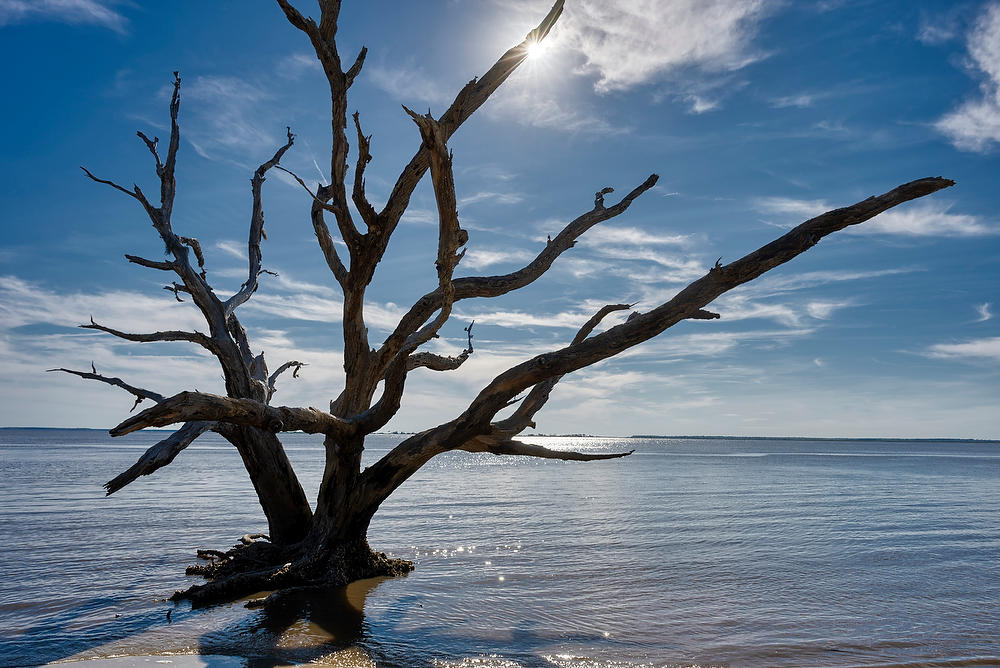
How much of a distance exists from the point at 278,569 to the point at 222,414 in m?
3.37

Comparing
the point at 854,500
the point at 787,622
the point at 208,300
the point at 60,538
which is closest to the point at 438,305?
the point at 208,300

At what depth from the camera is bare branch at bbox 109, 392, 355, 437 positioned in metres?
5.32

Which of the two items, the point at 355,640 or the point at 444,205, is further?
the point at 355,640

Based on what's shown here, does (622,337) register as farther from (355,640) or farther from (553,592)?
(355,640)

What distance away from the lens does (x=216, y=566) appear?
384 inches

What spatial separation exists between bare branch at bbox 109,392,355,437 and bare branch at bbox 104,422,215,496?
1.34 metres

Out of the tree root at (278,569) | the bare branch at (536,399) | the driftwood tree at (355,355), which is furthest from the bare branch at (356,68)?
the tree root at (278,569)

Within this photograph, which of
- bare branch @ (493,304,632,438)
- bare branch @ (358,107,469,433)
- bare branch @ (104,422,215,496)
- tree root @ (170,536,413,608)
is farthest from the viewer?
bare branch @ (493,304,632,438)

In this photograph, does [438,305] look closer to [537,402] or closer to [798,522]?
[537,402]

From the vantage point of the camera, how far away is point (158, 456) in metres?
7.76

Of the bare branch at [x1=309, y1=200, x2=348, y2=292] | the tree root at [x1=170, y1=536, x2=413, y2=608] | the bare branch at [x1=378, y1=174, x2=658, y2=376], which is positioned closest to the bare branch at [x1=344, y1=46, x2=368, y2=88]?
the bare branch at [x1=309, y1=200, x2=348, y2=292]

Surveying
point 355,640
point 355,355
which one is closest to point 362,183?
point 355,355

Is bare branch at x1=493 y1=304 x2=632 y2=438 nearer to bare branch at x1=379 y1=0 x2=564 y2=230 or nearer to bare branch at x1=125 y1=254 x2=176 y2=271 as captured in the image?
bare branch at x1=379 y1=0 x2=564 y2=230

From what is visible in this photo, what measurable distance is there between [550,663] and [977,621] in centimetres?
549
